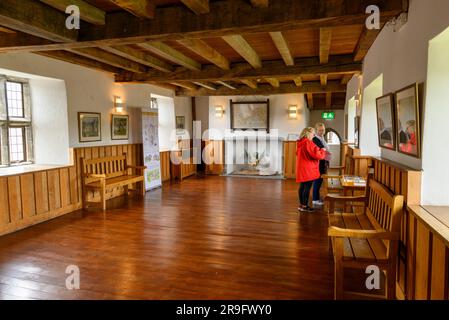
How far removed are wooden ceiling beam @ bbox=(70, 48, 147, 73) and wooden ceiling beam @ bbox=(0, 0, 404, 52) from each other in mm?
1262

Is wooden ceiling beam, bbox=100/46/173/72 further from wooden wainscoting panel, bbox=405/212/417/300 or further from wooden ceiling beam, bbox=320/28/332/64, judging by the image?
wooden wainscoting panel, bbox=405/212/417/300

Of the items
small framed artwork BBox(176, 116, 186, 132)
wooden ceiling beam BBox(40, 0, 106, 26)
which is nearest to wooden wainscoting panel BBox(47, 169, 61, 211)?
wooden ceiling beam BBox(40, 0, 106, 26)

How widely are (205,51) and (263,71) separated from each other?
59.7 inches

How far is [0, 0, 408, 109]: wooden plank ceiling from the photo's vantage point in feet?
9.76

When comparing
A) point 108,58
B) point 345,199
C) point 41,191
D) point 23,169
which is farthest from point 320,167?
point 23,169

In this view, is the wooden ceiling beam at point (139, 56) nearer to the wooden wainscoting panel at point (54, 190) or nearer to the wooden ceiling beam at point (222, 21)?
the wooden ceiling beam at point (222, 21)

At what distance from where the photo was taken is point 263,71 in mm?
5973

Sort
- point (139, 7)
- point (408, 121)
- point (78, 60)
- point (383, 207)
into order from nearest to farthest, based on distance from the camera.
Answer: point (408, 121) → point (383, 207) → point (139, 7) → point (78, 60)

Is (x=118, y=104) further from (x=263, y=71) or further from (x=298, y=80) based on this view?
(x=298, y=80)

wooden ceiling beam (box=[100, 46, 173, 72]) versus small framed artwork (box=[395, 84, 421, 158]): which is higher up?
wooden ceiling beam (box=[100, 46, 173, 72])

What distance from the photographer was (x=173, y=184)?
8.55 m
